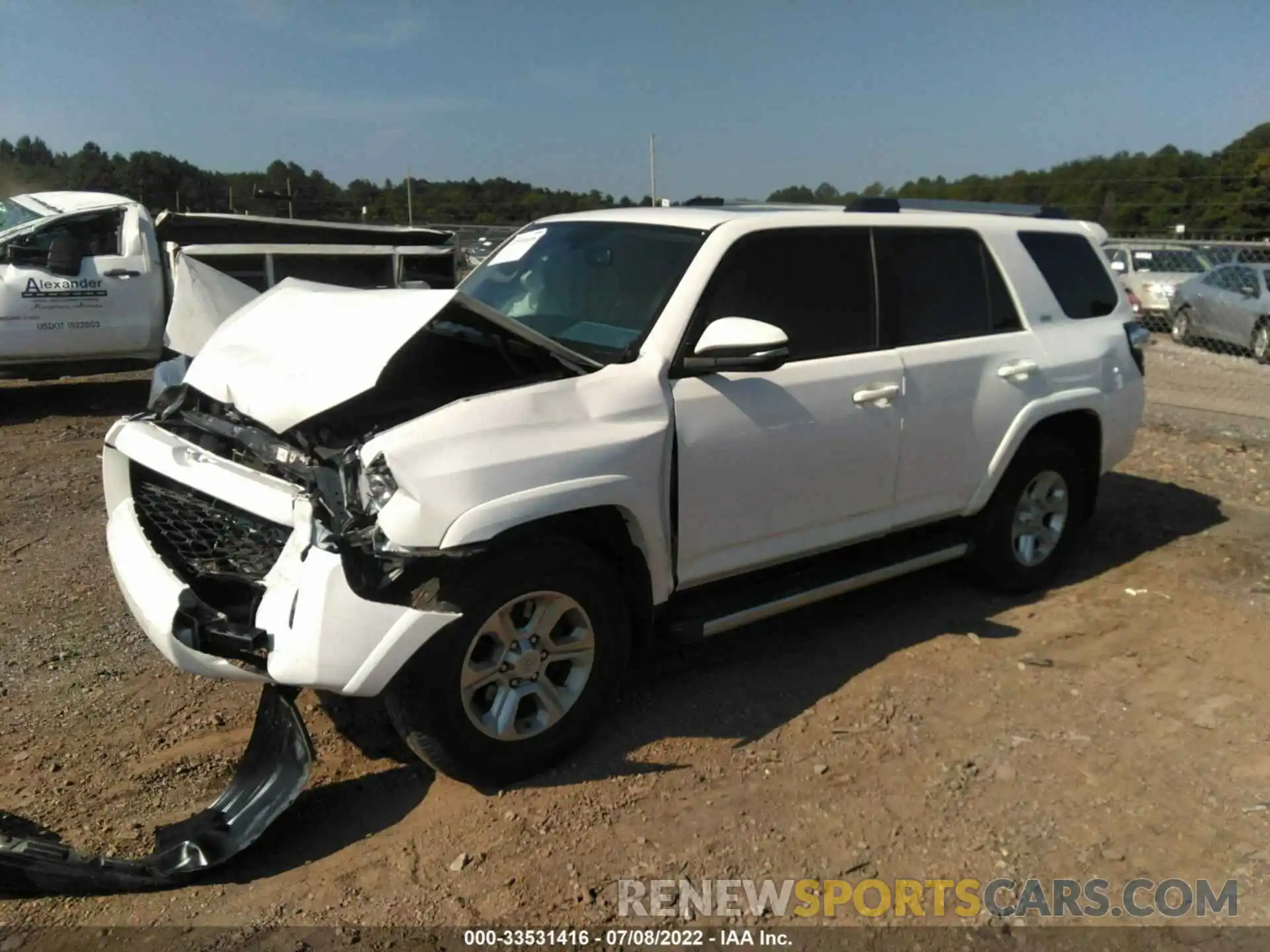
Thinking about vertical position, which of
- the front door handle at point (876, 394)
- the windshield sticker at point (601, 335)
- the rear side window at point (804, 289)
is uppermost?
the rear side window at point (804, 289)

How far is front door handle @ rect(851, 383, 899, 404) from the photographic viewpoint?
4.34 m

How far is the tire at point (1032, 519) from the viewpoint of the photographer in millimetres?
5234

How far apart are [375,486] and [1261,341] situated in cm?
1610

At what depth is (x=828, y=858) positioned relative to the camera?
326cm

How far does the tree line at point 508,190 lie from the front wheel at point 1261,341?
19.7 feet

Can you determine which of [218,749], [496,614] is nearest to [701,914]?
[496,614]

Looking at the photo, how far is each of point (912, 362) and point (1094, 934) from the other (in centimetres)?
244

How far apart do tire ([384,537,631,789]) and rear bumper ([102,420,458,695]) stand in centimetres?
14

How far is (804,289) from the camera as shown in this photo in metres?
4.34

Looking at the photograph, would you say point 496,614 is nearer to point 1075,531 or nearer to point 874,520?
point 874,520

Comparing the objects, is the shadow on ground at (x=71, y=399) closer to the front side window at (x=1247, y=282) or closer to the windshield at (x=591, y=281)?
the windshield at (x=591, y=281)

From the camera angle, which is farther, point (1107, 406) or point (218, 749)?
point (1107, 406)

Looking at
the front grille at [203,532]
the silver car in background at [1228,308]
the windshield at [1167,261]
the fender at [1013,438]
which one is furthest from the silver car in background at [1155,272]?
the front grille at [203,532]

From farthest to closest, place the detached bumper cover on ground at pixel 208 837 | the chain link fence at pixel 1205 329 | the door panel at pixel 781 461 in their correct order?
the chain link fence at pixel 1205 329, the door panel at pixel 781 461, the detached bumper cover on ground at pixel 208 837
